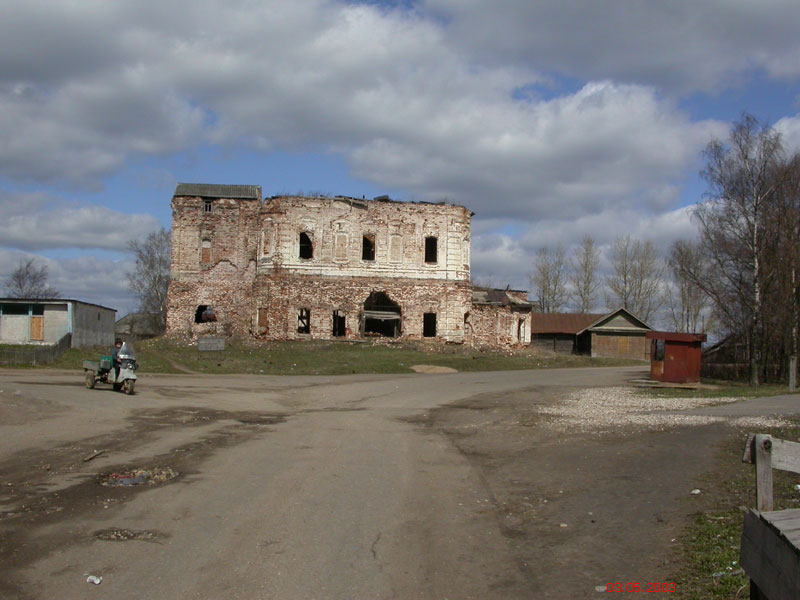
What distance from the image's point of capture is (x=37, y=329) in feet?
138

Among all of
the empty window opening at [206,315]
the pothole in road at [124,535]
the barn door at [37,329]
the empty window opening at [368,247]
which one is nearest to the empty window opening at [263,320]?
the empty window opening at [206,315]

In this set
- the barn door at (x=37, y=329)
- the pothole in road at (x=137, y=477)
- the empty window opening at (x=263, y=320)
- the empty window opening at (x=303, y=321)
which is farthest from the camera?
the empty window opening at (x=303, y=321)

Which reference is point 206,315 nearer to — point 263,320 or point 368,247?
point 263,320

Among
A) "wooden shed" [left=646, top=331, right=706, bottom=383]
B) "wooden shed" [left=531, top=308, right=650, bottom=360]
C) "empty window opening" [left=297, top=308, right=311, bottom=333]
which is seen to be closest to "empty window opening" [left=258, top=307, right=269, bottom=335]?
"empty window opening" [left=297, top=308, right=311, bottom=333]

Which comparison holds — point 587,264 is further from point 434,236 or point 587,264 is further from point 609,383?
point 609,383

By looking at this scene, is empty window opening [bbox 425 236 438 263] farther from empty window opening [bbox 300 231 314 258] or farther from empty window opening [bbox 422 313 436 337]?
empty window opening [bbox 300 231 314 258]

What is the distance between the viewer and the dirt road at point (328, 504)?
6.34 m

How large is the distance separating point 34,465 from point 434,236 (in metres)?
44.9

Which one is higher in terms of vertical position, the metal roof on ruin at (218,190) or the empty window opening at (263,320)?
the metal roof on ruin at (218,190)

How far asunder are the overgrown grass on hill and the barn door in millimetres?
2780

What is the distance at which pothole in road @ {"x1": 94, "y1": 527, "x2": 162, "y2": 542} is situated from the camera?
7254 mm

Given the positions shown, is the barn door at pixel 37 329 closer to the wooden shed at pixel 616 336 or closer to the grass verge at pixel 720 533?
the grass verge at pixel 720 533

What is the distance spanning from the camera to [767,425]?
633 inches

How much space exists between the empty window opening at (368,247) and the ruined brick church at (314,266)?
0.25ft
